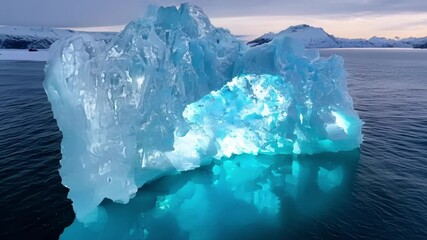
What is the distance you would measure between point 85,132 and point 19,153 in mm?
9952

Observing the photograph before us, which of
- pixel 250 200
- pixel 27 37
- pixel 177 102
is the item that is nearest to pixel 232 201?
pixel 250 200

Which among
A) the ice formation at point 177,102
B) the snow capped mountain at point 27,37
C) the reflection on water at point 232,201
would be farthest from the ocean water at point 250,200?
the snow capped mountain at point 27,37

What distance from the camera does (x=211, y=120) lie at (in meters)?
17.7

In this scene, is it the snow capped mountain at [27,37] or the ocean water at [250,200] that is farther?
the snow capped mountain at [27,37]

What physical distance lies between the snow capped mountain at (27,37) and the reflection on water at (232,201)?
108357 mm

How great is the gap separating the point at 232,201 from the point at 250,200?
0.87 m

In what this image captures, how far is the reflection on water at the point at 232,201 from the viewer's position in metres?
11.9

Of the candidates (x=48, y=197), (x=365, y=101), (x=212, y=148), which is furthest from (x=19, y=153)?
(x=365, y=101)

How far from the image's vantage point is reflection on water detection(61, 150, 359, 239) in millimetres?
11898

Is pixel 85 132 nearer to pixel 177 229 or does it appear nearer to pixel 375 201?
pixel 177 229

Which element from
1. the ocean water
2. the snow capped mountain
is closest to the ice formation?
the ocean water

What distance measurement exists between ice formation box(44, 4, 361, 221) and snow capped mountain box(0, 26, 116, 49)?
106 m

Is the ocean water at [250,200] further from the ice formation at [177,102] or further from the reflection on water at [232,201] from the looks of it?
the ice formation at [177,102]

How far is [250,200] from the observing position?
14.5 meters
